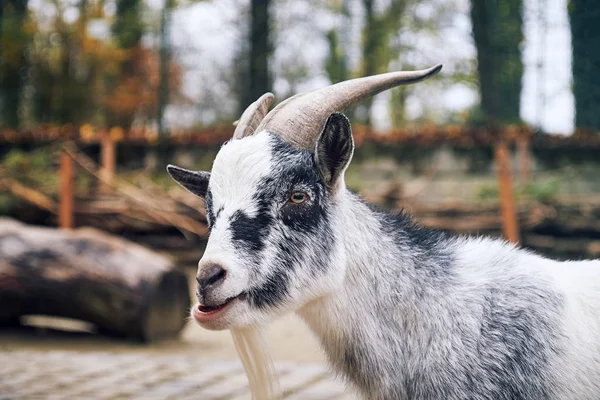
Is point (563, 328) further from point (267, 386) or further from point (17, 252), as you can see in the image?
point (17, 252)

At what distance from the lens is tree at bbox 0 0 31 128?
72.9ft

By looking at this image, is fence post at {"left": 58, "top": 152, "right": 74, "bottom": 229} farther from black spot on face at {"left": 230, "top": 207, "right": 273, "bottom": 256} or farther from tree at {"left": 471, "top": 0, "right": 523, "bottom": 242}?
black spot on face at {"left": 230, "top": 207, "right": 273, "bottom": 256}

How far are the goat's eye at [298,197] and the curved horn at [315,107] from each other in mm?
180

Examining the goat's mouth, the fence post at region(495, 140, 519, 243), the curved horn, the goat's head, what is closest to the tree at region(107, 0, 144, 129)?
the fence post at region(495, 140, 519, 243)

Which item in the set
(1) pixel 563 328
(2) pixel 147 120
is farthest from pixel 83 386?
(2) pixel 147 120

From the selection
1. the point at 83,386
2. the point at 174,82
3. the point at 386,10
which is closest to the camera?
the point at 83,386

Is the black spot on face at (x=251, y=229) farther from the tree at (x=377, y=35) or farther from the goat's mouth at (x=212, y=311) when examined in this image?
the tree at (x=377, y=35)

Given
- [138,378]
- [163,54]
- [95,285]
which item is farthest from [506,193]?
[163,54]

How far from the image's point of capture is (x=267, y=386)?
2.64m

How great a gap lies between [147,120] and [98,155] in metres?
18.3

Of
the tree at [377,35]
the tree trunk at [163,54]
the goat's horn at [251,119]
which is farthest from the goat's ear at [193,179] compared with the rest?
the tree trunk at [163,54]

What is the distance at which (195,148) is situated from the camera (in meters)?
13.9

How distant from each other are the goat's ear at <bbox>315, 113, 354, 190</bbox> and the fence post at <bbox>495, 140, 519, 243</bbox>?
7779 mm

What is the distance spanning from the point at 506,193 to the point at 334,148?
8062 millimetres
